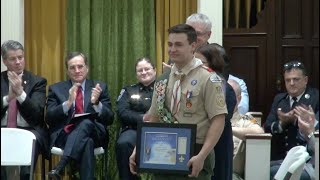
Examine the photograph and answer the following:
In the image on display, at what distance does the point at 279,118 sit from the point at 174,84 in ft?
4.86

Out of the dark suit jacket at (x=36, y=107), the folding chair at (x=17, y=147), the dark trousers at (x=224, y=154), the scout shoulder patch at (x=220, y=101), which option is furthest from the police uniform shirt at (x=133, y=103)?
the scout shoulder patch at (x=220, y=101)

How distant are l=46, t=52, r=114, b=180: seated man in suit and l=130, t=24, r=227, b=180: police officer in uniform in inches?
64.9

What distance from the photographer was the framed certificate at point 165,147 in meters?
2.49

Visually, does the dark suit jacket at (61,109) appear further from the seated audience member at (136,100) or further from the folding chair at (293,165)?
the folding chair at (293,165)

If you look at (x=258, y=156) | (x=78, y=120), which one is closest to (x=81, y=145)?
(x=78, y=120)

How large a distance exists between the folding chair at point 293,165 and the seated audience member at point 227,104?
0.40 m

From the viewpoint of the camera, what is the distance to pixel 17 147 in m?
2.71

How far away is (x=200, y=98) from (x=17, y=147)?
2.87ft

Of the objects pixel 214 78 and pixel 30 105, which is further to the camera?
pixel 30 105

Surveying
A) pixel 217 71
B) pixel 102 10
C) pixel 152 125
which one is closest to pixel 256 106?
pixel 102 10

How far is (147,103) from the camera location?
14.7ft

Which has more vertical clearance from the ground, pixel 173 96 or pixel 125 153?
pixel 173 96

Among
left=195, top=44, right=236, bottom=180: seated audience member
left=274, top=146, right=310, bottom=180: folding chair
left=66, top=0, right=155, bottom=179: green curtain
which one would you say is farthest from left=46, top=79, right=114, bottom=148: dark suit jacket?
left=195, top=44, right=236, bottom=180: seated audience member

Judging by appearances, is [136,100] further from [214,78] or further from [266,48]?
[214,78]
